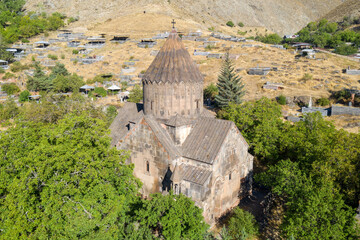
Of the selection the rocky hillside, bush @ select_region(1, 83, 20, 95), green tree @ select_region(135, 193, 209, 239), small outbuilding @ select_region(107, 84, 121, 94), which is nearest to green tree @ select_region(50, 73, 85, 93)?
small outbuilding @ select_region(107, 84, 121, 94)

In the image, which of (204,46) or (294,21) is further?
(294,21)

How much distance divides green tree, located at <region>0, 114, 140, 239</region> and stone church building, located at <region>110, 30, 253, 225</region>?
273cm

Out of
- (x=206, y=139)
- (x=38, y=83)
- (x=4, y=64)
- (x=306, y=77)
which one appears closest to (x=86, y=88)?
(x=38, y=83)

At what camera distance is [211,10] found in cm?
14212

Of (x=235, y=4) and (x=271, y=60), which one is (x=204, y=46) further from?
(x=235, y=4)

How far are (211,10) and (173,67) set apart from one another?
13517 cm

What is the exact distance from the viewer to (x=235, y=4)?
156 meters

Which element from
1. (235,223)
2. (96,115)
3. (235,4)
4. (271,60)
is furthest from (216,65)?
(235,4)

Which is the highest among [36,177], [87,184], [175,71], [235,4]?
[235,4]

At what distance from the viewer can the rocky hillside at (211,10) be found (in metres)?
120

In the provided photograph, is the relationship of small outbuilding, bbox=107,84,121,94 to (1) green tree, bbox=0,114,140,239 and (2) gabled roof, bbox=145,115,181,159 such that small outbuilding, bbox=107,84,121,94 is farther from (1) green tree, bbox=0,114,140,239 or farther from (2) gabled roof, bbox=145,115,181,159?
(1) green tree, bbox=0,114,140,239

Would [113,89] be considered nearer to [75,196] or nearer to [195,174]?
[195,174]

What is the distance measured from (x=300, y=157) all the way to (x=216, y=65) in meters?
49.1

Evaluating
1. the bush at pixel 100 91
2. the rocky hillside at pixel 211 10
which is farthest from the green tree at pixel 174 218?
the rocky hillside at pixel 211 10
